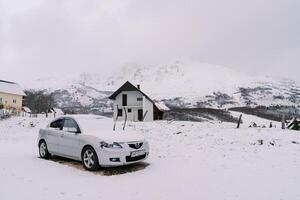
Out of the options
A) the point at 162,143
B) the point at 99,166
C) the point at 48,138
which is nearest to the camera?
the point at 99,166

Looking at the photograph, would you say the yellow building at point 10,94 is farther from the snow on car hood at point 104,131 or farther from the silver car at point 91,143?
the snow on car hood at point 104,131

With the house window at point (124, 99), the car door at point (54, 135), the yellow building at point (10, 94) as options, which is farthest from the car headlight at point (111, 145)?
the yellow building at point (10, 94)

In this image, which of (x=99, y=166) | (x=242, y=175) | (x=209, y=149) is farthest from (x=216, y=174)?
(x=209, y=149)

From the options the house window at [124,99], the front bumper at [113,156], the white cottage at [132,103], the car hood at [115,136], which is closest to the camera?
the front bumper at [113,156]

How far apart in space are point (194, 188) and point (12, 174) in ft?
16.5

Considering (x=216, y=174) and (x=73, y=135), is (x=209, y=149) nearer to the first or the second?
(x=216, y=174)

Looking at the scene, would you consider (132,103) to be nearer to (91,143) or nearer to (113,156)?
(91,143)

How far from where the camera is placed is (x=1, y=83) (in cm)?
5756

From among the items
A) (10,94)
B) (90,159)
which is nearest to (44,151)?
(90,159)

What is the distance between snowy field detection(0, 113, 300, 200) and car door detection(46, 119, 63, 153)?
0.48m

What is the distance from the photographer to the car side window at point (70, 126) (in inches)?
402

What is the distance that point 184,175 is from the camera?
8.82m

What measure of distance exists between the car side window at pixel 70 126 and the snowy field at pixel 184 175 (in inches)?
45.0

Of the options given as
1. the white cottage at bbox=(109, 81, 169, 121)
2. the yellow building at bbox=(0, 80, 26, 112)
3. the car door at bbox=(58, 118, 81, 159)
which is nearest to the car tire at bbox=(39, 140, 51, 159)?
the car door at bbox=(58, 118, 81, 159)
